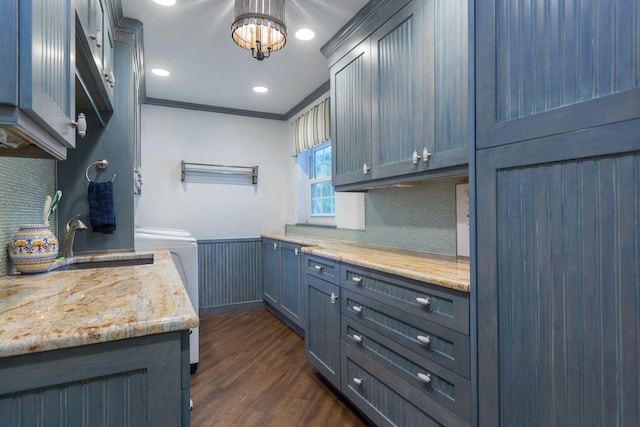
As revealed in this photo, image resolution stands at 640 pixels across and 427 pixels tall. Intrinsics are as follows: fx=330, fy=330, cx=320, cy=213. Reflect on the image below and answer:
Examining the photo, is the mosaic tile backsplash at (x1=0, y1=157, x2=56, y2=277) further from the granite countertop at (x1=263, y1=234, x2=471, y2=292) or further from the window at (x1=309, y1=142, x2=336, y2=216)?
the window at (x1=309, y1=142, x2=336, y2=216)

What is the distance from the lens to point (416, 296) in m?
1.42

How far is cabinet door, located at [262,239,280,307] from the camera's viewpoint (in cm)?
358

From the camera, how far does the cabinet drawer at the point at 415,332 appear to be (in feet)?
4.05

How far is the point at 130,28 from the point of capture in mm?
2152

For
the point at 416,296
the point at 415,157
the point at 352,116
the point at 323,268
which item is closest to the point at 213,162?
the point at 352,116

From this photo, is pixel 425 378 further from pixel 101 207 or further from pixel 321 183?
pixel 321 183

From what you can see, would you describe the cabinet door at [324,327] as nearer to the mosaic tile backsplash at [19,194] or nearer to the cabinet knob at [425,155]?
the cabinet knob at [425,155]

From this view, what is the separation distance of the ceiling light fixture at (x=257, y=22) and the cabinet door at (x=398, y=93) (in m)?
0.60

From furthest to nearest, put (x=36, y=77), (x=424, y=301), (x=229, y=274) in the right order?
(x=229, y=274), (x=424, y=301), (x=36, y=77)

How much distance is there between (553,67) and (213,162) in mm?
3590

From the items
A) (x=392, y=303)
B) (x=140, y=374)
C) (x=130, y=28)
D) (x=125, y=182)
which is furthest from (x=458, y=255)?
(x=130, y=28)

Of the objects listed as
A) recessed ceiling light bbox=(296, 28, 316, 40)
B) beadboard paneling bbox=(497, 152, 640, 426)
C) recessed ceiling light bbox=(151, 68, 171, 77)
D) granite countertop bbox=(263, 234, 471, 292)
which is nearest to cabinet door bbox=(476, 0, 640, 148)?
beadboard paneling bbox=(497, 152, 640, 426)

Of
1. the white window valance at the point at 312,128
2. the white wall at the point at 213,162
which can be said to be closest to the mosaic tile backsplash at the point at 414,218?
the white window valance at the point at 312,128

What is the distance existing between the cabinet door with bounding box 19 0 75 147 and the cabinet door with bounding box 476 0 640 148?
1163 millimetres
